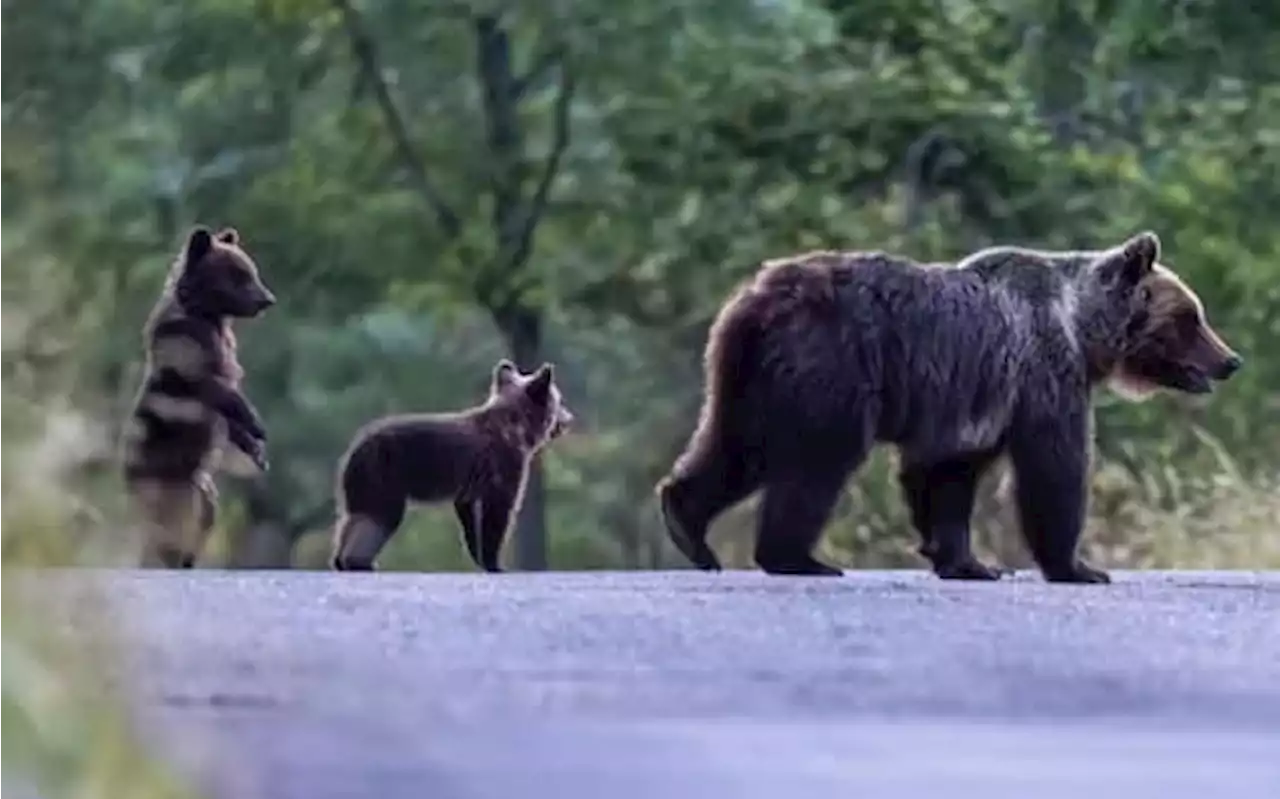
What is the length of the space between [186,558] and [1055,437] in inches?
125

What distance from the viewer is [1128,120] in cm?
2542

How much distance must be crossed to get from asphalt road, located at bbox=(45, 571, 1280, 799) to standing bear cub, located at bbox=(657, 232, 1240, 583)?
0.85m

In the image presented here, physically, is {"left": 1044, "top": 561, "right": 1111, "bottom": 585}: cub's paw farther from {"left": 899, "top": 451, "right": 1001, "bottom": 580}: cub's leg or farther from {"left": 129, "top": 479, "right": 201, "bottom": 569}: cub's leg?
{"left": 129, "top": 479, "right": 201, "bottom": 569}: cub's leg

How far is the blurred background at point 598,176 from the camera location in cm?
2322

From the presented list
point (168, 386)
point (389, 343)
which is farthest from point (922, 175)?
point (168, 386)

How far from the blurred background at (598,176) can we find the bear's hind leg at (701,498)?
8794 mm

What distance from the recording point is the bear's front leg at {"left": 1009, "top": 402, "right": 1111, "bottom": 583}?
10805mm

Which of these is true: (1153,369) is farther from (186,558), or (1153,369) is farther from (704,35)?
(704,35)

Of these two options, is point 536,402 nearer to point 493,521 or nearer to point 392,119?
point 493,521

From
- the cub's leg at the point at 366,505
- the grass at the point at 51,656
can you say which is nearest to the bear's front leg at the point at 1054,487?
the cub's leg at the point at 366,505

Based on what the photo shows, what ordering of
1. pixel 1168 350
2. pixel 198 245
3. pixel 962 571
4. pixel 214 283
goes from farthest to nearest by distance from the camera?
pixel 198 245 < pixel 214 283 < pixel 1168 350 < pixel 962 571

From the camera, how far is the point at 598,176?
25.6 metres

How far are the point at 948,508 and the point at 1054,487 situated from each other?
49 centimetres

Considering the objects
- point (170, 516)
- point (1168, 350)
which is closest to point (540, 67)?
point (170, 516)
